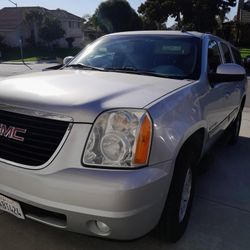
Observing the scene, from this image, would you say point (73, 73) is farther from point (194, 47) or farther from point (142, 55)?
point (194, 47)

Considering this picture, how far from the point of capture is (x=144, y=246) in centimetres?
291

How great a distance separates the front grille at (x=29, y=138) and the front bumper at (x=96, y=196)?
10cm

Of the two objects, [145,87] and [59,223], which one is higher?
[145,87]

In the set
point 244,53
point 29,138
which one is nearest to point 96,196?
point 29,138

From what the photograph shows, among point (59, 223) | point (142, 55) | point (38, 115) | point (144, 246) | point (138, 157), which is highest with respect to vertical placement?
point (142, 55)

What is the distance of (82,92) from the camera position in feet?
8.49

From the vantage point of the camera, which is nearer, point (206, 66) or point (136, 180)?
point (136, 180)

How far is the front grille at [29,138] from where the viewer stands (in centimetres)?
238

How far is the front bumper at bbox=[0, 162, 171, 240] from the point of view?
221 cm

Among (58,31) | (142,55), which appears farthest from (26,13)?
(142,55)

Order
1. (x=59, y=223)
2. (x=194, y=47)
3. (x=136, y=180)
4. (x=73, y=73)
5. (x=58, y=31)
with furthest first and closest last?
(x=58, y=31)
(x=194, y=47)
(x=73, y=73)
(x=59, y=223)
(x=136, y=180)

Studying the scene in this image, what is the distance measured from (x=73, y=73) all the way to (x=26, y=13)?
4618cm

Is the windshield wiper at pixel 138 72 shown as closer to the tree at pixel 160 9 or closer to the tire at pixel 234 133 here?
the tire at pixel 234 133

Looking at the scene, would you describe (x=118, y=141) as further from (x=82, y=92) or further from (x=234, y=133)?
(x=234, y=133)
